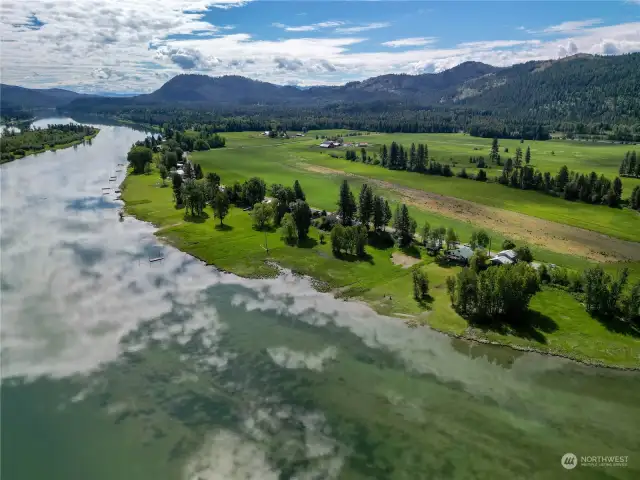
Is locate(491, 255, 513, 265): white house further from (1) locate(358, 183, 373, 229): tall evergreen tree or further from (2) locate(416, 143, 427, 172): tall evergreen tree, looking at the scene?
(2) locate(416, 143, 427, 172): tall evergreen tree

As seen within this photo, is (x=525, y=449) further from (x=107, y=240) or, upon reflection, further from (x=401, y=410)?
(x=107, y=240)

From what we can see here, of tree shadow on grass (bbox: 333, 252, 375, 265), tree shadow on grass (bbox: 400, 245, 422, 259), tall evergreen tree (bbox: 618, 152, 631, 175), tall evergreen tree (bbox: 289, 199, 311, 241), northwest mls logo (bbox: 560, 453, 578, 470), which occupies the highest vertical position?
tall evergreen tree (bbox: 618, 152, 631, 175)

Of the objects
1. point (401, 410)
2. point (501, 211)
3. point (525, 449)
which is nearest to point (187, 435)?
point (401, 410)

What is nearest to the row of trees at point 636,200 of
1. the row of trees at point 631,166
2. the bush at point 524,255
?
the row of trees at point 631,166

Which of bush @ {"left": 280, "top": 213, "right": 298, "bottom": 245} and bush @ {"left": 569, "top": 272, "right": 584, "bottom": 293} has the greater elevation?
bush @ {"left": 280, "top": 213, "right": 298, "bottom": 245}

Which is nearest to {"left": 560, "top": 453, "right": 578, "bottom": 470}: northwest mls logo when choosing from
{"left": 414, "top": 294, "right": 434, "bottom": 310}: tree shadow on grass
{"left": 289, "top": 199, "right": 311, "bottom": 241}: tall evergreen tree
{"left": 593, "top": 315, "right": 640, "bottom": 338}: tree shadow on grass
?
{"left": 593, "top": 315, "right": 640, "bottom": 338}: tree shadow on grass
